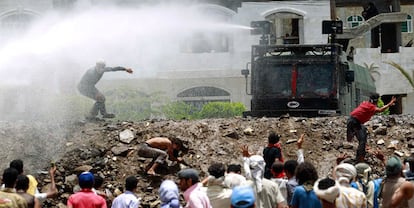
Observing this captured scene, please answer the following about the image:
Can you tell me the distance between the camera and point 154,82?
109 ft

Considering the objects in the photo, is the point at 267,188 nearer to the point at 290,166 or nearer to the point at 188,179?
the point at 290,166

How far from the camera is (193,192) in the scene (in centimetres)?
895

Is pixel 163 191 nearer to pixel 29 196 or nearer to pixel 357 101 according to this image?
pixel 29 196

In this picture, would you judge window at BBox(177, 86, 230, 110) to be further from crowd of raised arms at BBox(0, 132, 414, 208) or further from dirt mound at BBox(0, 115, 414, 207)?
crowd of raised arms at BBox(0, 132, 414, 208)

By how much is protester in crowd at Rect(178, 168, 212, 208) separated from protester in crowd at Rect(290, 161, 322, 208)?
1.00m

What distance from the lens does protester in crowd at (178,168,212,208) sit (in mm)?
8836

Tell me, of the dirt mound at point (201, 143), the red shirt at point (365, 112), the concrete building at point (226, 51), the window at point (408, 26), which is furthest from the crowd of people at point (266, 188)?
the window at point (408, 26)

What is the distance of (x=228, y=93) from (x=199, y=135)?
54.0 feet

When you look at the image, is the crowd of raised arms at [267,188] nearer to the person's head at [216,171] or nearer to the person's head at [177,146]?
the person's head at [216,171]

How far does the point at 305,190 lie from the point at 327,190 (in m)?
0.29

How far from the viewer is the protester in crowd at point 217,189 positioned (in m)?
9.27

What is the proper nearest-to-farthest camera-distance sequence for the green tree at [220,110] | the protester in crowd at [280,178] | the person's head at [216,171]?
the person's head at [216,171]
the protester in crowd at [280,178]
the green tree at [220,110]

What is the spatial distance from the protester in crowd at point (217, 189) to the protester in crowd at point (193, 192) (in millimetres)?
174

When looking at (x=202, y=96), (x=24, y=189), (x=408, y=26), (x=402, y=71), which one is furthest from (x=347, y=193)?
(x=408, y=26)
